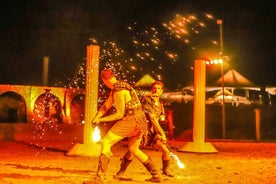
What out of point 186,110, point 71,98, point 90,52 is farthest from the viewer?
point 186,110

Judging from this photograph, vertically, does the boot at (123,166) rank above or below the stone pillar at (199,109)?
below

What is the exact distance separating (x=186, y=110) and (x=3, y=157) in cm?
1318

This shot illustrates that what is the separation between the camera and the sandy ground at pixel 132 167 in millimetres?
8719

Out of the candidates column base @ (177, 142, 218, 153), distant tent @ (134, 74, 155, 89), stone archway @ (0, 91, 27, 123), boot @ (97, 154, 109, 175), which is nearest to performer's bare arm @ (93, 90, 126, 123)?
boot @ (97, 154, 109, 175)

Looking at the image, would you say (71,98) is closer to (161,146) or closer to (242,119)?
(242,119)

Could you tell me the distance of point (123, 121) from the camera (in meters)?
8.13

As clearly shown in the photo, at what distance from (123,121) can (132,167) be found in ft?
8.59

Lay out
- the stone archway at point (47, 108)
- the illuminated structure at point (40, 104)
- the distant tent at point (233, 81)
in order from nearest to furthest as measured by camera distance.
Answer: the illuminated structure at point (40, 104)
the stone archway at point (47, 108)
the distant tent at point (233, 81)

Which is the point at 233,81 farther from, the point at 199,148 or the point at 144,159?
the point at 144,159

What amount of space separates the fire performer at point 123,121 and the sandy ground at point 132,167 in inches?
18.8

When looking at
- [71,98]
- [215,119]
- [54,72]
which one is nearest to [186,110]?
[215,119]

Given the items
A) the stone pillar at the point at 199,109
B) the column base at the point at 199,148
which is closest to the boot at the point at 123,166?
the column base at the point at 199,148

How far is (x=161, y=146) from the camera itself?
9.34m

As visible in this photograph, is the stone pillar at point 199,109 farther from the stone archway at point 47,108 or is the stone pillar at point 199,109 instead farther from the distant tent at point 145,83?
the distant tent at point 145,83
